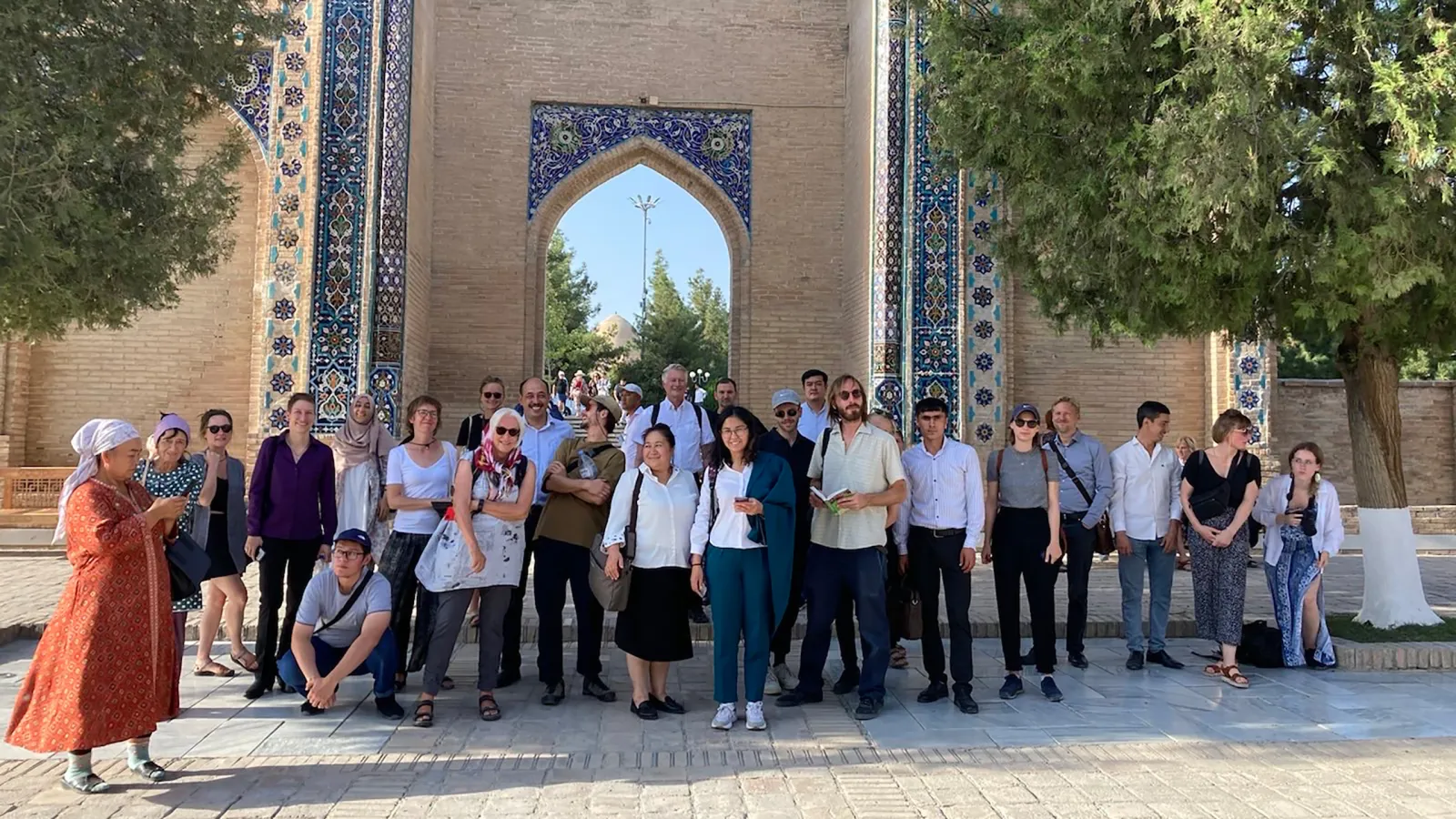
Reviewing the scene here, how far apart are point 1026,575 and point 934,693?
0.78 metres

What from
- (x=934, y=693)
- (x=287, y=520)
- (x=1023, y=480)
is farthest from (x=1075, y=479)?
(x=287, y=520)

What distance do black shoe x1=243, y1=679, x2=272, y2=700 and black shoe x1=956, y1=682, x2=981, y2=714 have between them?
11.4 feet

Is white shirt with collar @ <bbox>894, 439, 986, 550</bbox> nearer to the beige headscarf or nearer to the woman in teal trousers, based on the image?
the woman in teal trousers

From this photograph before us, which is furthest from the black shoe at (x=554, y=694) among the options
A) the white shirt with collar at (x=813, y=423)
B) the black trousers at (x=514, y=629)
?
the white shirt with collar at (x=813, y=423)

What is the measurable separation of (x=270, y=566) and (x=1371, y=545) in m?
6.83

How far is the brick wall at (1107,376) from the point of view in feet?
38.9

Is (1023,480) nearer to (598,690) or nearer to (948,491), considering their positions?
(948,491)

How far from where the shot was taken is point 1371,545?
6793 mm

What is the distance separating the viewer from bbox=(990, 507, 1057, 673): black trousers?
5254mm

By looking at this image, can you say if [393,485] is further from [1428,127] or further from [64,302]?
[1428,127]

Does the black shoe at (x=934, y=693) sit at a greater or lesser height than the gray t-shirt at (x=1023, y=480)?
lesser

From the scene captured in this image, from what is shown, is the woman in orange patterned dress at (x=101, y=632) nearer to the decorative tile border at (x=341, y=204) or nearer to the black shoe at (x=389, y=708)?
the black shoe at (x=389, y=708)

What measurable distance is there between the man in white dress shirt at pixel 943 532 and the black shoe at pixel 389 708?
2535mm

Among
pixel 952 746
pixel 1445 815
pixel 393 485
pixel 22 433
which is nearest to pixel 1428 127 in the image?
pixel 1445 815
